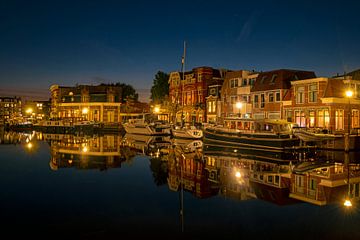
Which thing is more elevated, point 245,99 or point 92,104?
point 92,104

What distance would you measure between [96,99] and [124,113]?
304 inches

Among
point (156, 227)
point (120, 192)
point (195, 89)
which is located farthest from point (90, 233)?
point (195, 89)

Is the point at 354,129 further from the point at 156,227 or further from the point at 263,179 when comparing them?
the point at 156,227

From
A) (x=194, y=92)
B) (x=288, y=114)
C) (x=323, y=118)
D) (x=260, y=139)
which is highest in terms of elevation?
(x=194, y=92)

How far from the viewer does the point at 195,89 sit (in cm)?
6291

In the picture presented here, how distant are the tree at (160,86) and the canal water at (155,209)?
6110 centimetres

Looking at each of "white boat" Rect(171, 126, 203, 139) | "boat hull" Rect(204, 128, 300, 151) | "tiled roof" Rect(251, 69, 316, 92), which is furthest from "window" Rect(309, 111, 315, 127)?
"white boat" Rect(171, 126, 203, 139)

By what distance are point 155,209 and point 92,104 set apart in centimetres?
7285

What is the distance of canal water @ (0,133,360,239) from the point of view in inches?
388

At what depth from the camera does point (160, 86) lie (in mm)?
82188

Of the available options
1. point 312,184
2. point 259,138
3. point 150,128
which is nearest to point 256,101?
point 259,138

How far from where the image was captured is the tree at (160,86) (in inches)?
3209

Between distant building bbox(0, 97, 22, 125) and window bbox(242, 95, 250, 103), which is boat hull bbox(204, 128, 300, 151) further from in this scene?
distant building bbox(0, 97, 22, 125)

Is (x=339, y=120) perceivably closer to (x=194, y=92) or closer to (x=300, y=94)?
(x=300, y=94)
